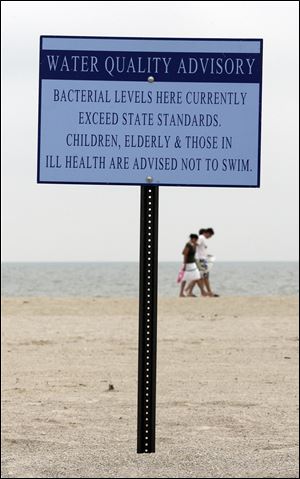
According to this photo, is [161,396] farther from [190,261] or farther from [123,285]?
[123,285]

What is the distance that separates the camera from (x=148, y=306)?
5.91 m

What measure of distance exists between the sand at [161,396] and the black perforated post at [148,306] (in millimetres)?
400

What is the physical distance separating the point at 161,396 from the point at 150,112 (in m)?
3.79

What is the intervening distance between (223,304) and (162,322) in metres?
3.17

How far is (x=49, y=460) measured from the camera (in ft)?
20.8

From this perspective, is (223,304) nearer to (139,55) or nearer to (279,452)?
(279,452)

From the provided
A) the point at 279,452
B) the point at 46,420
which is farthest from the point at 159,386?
the point at 279,452

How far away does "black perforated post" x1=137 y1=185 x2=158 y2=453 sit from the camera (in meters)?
5.89

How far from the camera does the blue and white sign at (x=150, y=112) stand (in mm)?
5758

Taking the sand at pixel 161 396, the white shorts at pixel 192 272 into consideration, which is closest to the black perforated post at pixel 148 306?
the sand at pixel 161 396

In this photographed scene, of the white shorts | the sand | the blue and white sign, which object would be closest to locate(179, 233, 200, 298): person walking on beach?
the white shorts

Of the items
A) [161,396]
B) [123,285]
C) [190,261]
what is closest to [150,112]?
[161,396]

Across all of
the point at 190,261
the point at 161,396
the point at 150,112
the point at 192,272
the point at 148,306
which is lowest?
the point at 161,396

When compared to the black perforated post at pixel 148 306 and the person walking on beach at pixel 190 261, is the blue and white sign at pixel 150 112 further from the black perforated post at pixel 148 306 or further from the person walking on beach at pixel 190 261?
the person walking on beach at pixel 190 261
